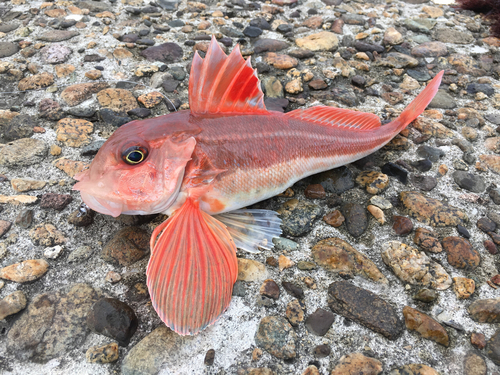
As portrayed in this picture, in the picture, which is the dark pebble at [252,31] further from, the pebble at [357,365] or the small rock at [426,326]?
the pebble at [357,365]

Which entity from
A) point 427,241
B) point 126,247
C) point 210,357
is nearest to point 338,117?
point 427,241

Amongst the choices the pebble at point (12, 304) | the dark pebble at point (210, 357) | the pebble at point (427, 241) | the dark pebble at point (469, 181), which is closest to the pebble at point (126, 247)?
the pebble at point (12, 304)

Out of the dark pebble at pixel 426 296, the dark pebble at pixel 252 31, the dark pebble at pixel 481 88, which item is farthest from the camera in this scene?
the dark pebble at pixel 252 31

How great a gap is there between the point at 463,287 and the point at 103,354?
2.50 metres

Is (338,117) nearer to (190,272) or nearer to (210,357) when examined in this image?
(190,272)

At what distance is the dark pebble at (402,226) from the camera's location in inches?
111

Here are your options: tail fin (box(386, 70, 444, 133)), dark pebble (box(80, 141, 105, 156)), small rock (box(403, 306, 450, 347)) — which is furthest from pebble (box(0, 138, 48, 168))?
tail fin (box(386, 70, 444, 133))

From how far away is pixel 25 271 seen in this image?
2.39 metres

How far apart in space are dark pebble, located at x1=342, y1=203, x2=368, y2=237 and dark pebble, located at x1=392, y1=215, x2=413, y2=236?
0.25 m

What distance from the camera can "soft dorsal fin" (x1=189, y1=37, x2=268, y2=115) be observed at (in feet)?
8.64

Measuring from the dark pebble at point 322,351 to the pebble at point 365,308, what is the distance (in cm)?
26

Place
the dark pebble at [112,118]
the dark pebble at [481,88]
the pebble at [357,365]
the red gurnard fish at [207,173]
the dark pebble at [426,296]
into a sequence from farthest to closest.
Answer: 1. the dark pebble at [481,88]
2. the dark pebble at [112,118]
3. the dark pebble at [426,296]
4. the red gurnard fish at [207,173]
5. the pebble at [357,365]

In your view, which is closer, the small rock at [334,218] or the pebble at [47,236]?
the pebble at [47,236]

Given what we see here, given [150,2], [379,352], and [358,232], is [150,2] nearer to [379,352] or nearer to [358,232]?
[358,232]
